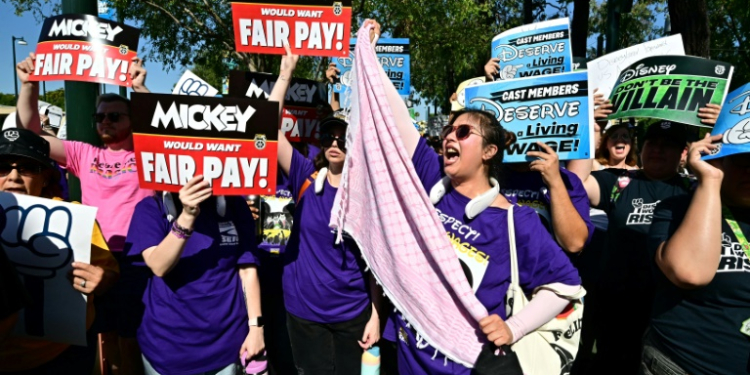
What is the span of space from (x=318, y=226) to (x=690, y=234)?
1.89 m

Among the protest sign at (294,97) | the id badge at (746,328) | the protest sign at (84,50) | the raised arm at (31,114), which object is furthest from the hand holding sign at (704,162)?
the raised arm at (31,114)

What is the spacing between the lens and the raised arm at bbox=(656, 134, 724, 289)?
1.99 metres

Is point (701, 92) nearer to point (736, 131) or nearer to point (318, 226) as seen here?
point (736, 131)

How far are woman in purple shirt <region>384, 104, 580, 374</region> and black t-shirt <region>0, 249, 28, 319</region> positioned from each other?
5.11 feet

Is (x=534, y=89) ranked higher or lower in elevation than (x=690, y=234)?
higher

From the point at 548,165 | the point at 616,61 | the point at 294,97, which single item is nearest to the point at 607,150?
the point at 616,61

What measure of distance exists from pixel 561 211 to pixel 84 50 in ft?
11.4

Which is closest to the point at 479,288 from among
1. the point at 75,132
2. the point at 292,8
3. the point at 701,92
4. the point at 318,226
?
the point at 318,226

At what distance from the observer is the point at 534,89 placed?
9.87 feet

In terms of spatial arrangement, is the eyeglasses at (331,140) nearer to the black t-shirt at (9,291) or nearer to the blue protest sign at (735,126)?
the black t-shirt at (9,291)

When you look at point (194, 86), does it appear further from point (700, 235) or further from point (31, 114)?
point (700, 235)

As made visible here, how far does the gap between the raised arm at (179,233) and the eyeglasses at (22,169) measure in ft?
2.26

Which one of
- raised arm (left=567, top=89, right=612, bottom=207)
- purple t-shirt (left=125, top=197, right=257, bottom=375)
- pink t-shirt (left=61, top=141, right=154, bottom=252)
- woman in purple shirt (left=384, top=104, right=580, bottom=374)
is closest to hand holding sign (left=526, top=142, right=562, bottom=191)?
woman in purple shirt (left=384, top=104, right=580, bottom=374)

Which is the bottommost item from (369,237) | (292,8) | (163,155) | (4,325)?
(4,325)
